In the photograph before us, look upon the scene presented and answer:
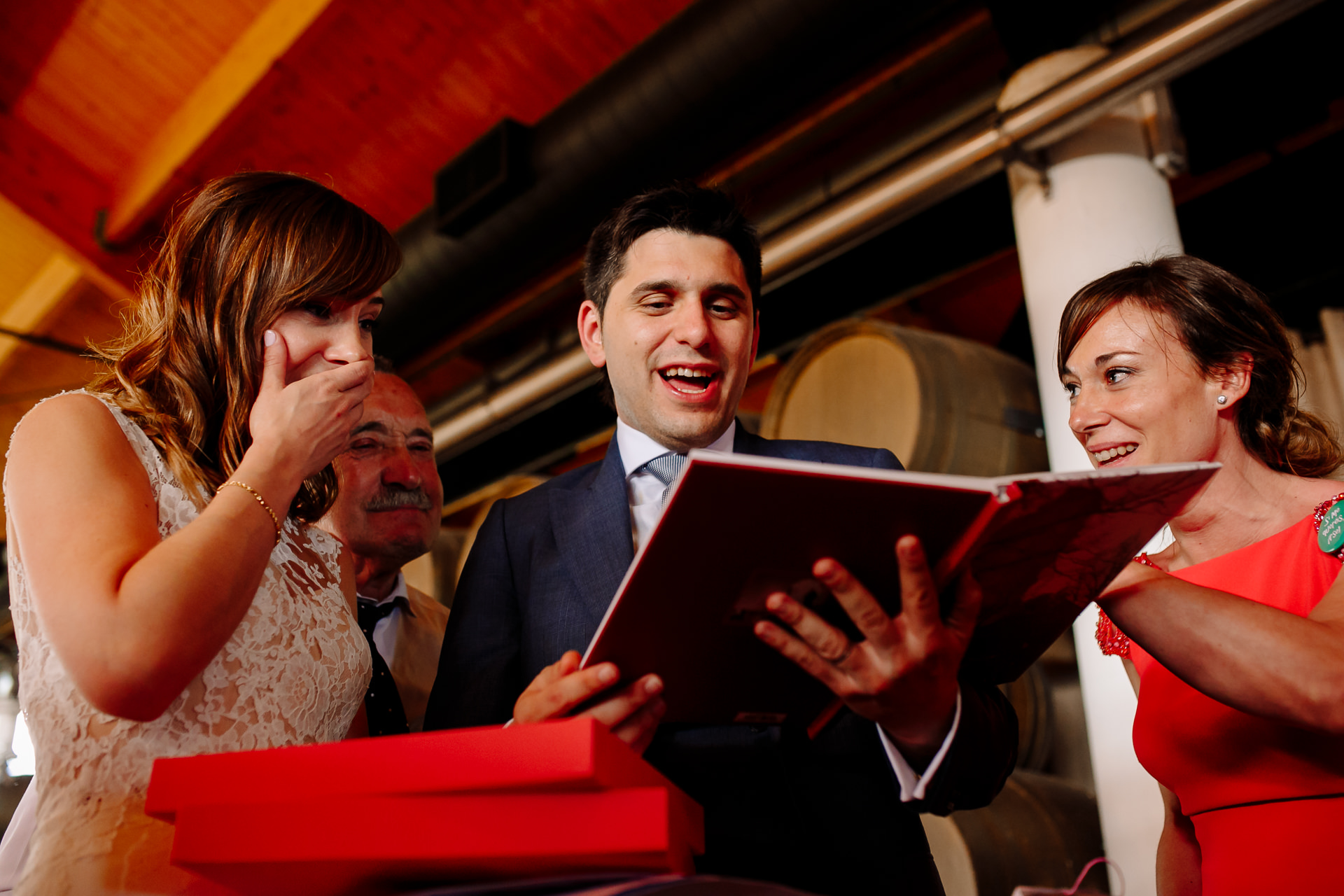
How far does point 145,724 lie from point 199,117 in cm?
476

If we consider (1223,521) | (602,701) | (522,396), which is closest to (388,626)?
(602,701)

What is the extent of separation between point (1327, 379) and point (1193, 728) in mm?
3193

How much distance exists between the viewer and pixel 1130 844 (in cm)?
264

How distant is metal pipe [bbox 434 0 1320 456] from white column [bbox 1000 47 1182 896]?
91mm

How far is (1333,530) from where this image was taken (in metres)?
1.47

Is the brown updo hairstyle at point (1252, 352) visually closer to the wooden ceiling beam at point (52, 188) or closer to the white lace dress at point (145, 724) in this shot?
the white lace dress at point (145, 724)

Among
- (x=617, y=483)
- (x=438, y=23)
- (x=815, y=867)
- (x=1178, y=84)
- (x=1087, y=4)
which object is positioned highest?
(x=438, y=23)

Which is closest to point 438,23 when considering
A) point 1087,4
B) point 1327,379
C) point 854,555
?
point 1087,4

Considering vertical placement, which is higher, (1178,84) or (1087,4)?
(1087,4)

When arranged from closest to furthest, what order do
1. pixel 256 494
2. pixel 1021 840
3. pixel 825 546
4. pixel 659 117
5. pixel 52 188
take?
pixel 825 546 < pixel 256 494 < pixel 1021 840 < pixel 659 117 < pixel 52 188

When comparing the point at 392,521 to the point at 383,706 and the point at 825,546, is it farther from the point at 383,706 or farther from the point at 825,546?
the point at 825,546

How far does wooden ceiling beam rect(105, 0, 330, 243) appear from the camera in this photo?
4.68m

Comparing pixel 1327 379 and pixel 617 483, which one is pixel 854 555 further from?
pixel 1327 379

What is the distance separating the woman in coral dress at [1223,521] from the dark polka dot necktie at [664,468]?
693 millimetres
